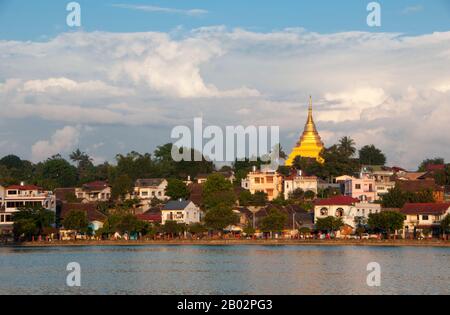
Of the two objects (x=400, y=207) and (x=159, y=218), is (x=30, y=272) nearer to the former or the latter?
(x=159, y=218)

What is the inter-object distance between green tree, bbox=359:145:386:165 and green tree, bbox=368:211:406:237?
34906mm

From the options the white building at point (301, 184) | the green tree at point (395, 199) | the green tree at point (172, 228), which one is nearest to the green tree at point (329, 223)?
the green tree at point (395, 199)

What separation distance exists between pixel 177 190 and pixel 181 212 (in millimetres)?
8340

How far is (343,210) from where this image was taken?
74688 millimetres

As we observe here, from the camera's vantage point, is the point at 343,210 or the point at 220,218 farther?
the point at 343,210

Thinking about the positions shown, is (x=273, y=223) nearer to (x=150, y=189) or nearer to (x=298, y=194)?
(x=298, y=194)

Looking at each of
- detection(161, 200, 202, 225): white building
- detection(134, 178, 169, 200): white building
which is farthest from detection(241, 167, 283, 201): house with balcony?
detection(161, 200, 202, 225): white building

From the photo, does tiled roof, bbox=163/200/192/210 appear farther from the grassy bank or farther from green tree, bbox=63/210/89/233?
green tree, bbox=63/210/89/233

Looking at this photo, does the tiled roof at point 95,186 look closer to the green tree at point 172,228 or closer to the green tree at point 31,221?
the green tree at point 31,221

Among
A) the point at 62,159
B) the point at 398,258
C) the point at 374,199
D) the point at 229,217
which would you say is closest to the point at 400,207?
the point at 374,199

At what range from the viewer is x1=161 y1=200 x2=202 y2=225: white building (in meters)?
78.1

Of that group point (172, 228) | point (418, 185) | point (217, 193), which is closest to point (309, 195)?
point (217, 193)

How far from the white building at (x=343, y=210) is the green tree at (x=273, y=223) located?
357 centimetres

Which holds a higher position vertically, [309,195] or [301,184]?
[301,184]
